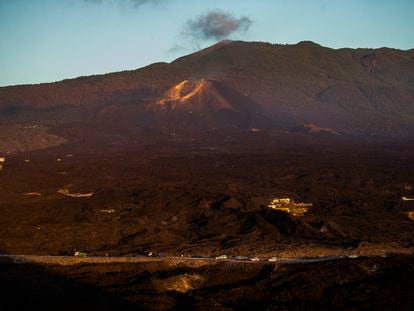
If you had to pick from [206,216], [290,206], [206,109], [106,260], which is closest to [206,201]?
[206,216]

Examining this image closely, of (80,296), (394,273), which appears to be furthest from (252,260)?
(80,296)

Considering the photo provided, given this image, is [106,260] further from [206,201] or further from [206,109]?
[206,109]

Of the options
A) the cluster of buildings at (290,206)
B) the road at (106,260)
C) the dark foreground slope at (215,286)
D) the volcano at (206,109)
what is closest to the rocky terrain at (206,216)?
the dark foreground slope at (215,286)

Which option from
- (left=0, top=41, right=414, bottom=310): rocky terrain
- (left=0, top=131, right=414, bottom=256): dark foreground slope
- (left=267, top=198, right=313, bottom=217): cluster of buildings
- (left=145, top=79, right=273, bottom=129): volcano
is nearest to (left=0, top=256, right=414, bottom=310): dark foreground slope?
(left=0, top=41, right=414, bottom=310): rocky terrain

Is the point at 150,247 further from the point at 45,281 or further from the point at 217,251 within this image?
the point at 45,281

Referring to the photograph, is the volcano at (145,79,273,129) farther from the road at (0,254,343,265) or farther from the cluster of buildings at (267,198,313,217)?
the road at (0,254,343,265)

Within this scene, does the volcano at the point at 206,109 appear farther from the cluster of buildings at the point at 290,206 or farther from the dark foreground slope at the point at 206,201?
the cluster of buildings at the point at 290,206
